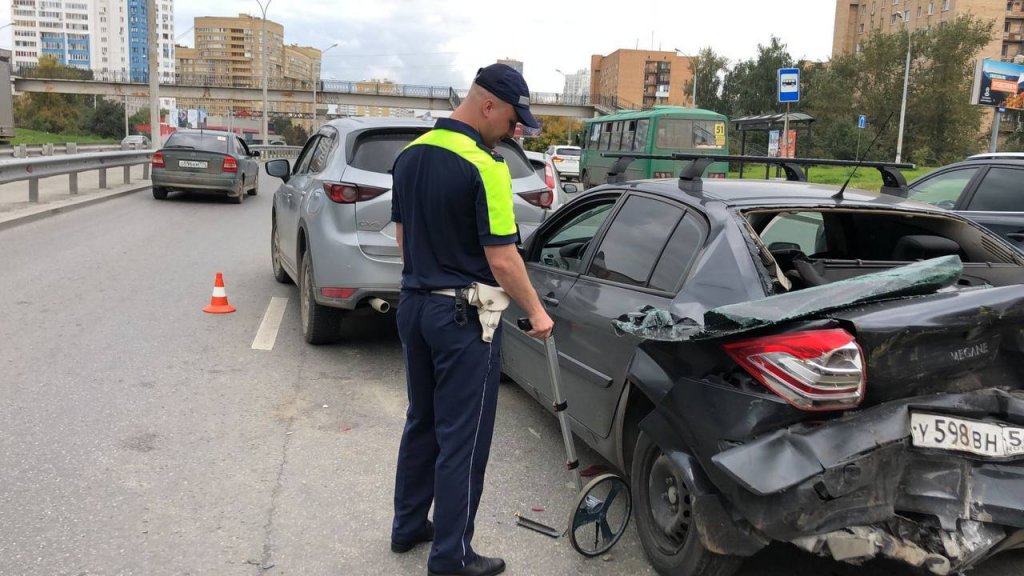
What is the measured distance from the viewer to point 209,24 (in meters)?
152

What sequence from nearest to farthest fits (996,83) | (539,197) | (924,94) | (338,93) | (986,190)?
1. (539,197)
2. (986,190)
3. (996,83)
4. (924,94)
5. (338,93)

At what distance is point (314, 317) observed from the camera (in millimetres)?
6395

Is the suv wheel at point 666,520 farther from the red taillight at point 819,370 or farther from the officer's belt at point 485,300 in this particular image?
the officer's belt at point 485,300

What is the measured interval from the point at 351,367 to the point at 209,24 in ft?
533

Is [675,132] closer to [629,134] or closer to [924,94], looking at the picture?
[629,134]

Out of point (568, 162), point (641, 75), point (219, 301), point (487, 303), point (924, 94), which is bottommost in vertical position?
point (219, 301)

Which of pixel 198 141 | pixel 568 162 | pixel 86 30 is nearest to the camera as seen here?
pixel 198 141

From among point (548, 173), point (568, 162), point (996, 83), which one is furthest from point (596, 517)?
point (996, 83)

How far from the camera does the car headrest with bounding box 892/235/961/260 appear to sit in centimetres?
388

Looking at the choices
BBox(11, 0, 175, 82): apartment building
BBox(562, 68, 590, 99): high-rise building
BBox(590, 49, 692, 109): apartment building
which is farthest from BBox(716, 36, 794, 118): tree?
BBox(11, 0, 175, 82): apartment building

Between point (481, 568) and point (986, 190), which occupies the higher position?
point (986, 190)

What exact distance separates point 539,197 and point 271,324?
8.44 ft

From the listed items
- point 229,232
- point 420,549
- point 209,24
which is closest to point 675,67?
point 209,24

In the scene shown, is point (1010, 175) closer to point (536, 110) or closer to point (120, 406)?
point (120, 406)
